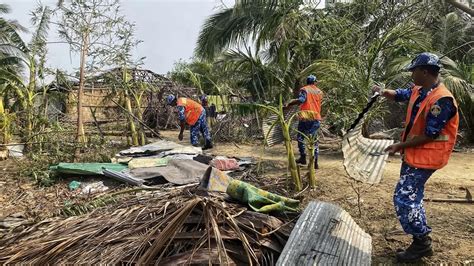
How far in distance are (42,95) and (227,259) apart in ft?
30.2

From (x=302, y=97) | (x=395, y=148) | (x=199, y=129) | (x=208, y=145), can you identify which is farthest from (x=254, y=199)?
(x=208, y=145)

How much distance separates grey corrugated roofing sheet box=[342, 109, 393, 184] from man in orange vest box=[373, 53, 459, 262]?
0.96 ft

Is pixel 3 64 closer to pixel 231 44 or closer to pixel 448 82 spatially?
pixel 231 44

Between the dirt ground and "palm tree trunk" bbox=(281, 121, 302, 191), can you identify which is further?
"palm tree trunk" bbox=(281, 121, 302, 191)

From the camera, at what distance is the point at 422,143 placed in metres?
3.30

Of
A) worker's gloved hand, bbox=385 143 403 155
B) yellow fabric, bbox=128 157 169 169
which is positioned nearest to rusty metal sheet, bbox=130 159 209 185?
yellow fabric, bbox=128 157 169 169

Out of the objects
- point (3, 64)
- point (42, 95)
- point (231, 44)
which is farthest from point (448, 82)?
point (3, 64)

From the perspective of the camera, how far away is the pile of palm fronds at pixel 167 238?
10.5ft

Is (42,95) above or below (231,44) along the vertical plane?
below

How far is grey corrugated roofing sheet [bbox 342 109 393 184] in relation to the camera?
3.73 metres

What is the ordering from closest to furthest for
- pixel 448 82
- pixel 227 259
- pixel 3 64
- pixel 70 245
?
pixel 227 259
pixel 70 245
pixel 448 82
pixel 3 64

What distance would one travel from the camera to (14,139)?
10500 mm

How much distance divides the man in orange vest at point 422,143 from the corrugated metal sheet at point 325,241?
417 mm

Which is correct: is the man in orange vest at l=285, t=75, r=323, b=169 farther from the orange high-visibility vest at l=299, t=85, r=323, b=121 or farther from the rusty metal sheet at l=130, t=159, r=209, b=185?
the rusty metal sheet at l=130, t=159, r=209, b=185
